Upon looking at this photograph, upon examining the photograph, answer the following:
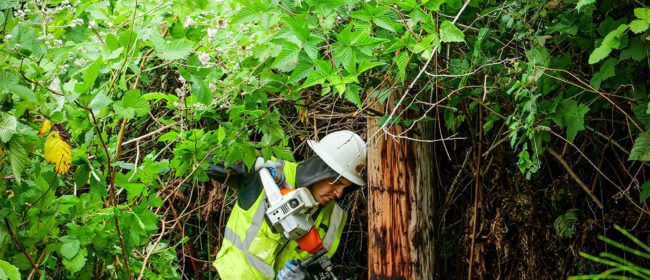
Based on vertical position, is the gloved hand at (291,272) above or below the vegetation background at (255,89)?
below

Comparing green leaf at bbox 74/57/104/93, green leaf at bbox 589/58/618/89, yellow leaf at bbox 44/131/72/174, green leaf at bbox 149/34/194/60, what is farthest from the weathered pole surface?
green leaf at bbox 74/57/104/93

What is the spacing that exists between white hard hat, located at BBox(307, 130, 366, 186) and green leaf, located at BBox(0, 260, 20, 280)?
2.63 m

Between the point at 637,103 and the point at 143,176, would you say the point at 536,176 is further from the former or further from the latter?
the point at 143,176

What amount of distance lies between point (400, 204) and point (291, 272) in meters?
0.85

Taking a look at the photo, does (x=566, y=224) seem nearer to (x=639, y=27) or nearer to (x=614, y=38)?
(x=614, y=38)

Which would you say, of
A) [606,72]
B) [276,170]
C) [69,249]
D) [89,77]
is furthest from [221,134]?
[606,72]

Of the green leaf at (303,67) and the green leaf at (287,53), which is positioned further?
the green leaf at (303,67)

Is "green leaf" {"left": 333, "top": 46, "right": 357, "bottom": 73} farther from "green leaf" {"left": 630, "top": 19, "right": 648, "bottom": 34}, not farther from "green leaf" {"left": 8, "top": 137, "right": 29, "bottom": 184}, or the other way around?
"green leaf" {"left": 8, "top": 137, "right": 29, "bottom": 184}

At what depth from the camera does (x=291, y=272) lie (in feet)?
16.8

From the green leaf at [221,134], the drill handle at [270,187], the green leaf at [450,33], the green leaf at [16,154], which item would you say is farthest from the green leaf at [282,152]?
the green leaf at [16,154]

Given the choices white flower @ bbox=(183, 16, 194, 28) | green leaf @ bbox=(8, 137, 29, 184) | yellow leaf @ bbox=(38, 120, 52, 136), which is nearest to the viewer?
green leaf @ bbox=(8, 137, 29, 184)

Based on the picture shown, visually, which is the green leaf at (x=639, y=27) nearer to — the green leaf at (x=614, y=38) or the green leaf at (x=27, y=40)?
the green leaf at (x=614, y=38)

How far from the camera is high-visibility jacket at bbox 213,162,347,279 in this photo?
16.8 ft

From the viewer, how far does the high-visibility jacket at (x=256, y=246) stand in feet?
16.8
